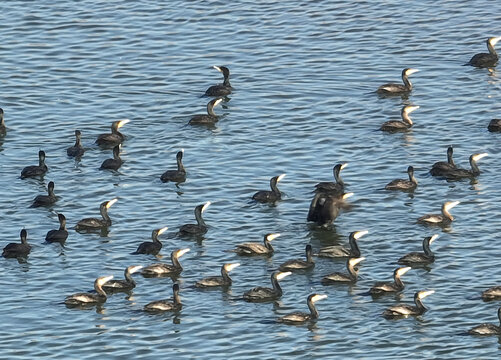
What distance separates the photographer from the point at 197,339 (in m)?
38.2

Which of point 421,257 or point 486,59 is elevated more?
point 486,59

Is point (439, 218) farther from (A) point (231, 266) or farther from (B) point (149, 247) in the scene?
(B) point (149, 247)

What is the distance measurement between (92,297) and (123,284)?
3.11 ft

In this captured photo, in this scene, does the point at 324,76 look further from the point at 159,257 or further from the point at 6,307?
the point at 6,307

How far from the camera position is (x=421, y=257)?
137 ft

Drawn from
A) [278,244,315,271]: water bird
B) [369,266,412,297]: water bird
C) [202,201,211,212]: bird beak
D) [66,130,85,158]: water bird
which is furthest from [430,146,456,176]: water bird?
[66,130,85,158]: water bird

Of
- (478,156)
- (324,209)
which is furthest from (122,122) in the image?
(478,156)

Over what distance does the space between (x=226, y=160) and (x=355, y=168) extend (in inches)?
156

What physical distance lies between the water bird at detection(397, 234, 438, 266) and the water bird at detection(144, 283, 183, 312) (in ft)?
19.5

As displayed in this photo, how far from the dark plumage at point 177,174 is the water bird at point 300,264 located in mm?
7198

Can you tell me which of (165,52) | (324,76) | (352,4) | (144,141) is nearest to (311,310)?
(144,141)

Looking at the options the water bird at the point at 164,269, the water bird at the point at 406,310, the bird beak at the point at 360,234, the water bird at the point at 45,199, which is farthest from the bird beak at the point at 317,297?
the water bird at the point at 45,199

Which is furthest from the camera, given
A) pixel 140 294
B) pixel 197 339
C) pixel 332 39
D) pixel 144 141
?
pixel 332 39

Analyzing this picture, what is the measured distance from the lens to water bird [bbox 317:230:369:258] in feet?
139
